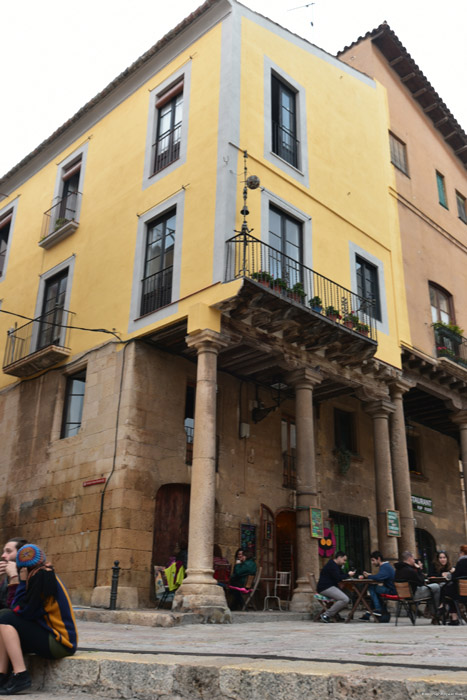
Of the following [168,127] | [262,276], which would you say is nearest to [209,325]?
[262,276]

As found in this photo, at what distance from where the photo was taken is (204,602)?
444 inches

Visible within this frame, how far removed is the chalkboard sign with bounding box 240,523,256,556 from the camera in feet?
51.5

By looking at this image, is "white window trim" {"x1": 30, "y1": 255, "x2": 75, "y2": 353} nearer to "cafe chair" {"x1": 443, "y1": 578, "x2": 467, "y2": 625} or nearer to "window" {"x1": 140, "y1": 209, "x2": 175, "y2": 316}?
"window" {"x1": 140, "y1": 209, "x2": 175, "y2": 316}

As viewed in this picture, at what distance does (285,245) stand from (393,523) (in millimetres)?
7333

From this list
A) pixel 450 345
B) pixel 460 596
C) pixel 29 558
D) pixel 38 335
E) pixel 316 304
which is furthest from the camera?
pixel 450 345

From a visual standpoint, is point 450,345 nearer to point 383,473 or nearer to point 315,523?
point 383,473

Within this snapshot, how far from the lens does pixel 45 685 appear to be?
5371 mm

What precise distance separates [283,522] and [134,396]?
591 centimetres

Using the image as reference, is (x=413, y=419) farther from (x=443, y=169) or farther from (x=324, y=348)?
(x=443, y=169)

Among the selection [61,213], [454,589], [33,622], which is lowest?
[33,622]

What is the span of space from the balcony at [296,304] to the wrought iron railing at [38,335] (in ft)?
18.8

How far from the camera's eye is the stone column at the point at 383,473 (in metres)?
15.8

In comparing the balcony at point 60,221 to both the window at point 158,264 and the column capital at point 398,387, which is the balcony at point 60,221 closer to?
the window at point 158,264

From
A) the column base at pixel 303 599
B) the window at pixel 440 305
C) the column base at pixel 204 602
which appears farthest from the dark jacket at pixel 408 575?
the window at pixel 440 305
